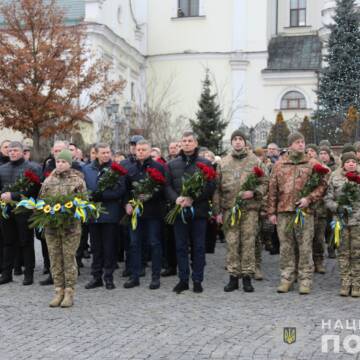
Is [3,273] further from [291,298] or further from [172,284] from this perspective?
[291,298]

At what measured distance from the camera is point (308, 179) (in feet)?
29.7

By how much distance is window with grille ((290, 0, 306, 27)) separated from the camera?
43.6 metres

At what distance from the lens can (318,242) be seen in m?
10.8

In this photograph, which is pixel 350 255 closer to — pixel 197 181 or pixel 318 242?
pixel 318 242

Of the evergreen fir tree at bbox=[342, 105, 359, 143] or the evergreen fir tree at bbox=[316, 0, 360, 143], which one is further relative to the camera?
the evergreen fir tree at bbox=[316, 0, 360, 143]

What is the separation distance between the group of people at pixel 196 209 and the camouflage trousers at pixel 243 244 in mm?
14

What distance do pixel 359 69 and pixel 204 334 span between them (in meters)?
26.1

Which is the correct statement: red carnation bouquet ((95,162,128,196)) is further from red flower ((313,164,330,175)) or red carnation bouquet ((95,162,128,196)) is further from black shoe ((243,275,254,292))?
red flower ((313,164,330,175))

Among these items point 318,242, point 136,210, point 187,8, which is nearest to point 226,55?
point 187,8

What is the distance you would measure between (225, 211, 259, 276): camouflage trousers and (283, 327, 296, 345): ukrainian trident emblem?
2.29 meters

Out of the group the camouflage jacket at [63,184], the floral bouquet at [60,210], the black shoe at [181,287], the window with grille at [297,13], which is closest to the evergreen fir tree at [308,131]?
the black shoe at [181,287]

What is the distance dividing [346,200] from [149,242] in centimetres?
292

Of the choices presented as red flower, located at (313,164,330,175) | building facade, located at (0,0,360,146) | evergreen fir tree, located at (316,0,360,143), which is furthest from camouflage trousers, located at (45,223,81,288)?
building facade, located at (0,0,360,146)

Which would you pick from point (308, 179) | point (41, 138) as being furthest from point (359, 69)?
point (308, 179)
